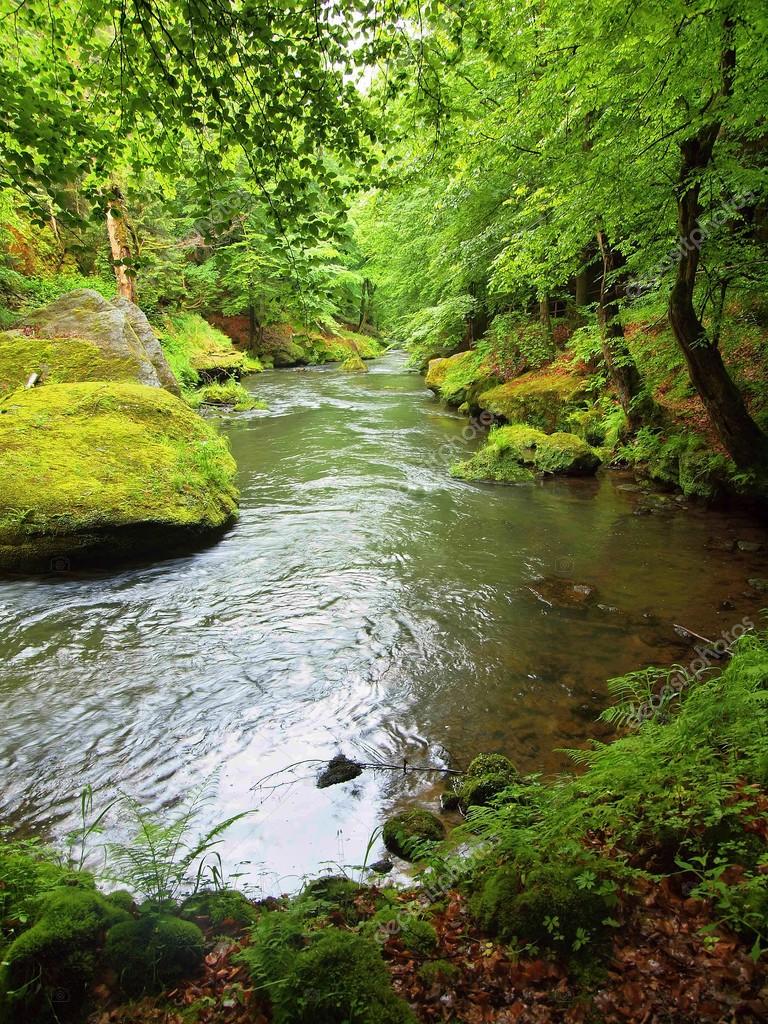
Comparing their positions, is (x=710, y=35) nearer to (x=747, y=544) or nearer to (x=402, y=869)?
(x=747, y=544)

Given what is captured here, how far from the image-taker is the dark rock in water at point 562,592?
6215 millimetres

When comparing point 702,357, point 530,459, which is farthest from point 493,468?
point 702,357

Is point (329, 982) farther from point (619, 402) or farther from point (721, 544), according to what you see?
point (619, 402)

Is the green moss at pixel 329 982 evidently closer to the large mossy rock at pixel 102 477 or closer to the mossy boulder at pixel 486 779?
the mossy boulder at pixel 486 779

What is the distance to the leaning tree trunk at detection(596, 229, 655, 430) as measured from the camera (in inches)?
420

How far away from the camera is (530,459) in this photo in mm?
11641

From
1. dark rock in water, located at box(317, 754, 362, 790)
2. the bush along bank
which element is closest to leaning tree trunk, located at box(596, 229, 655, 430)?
the bush along bank

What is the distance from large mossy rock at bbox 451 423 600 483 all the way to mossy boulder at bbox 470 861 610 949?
9148 millimetres

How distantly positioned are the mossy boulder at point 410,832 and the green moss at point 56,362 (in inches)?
386

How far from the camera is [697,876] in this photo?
2328mm

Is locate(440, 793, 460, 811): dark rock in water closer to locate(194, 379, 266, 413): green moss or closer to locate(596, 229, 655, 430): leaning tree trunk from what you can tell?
locate(596, 229, 655, 430): leaning tree trunk

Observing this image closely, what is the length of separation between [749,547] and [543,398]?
7426mm

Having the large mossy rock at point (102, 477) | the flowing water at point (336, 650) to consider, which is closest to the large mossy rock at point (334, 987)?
the flowing water at point (336, 650)

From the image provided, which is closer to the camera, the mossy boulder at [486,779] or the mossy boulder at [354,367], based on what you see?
the mossy boulder at [486,779]
